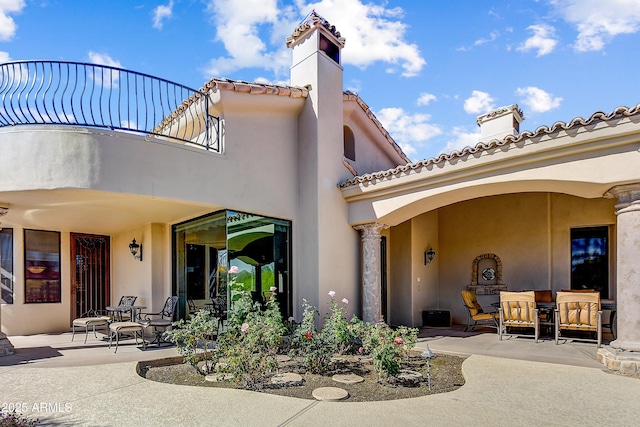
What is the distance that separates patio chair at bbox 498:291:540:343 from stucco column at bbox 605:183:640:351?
224 centimetres

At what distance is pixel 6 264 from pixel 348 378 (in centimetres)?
912

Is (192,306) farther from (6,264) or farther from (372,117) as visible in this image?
(372,117)

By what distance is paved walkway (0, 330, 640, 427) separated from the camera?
13.1 feet

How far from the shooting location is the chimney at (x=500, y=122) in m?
13.0

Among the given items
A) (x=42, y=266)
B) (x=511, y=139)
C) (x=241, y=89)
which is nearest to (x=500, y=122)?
(x=511, y=139)

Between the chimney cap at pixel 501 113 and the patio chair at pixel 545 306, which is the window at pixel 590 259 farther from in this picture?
the chimney cap at pixel 501 113

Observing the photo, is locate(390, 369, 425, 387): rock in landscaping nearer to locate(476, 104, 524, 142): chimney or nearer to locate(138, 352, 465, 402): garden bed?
locate(138, 352, 465, 402): garden bed

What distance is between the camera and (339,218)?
9406 millimetres

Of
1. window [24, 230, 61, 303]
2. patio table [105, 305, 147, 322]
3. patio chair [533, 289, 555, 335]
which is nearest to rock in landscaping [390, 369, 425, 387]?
patio chair [533, 289, 555, 335]

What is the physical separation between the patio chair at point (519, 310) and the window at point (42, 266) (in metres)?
11.0

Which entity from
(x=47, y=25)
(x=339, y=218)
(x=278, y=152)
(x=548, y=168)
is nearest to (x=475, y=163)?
(x=548, y=168)

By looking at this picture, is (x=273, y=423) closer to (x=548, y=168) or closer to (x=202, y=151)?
(x=202, y=151)

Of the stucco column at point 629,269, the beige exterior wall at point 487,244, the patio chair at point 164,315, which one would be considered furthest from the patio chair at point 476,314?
the patio chair at point 164,315

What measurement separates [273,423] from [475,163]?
219 inches
